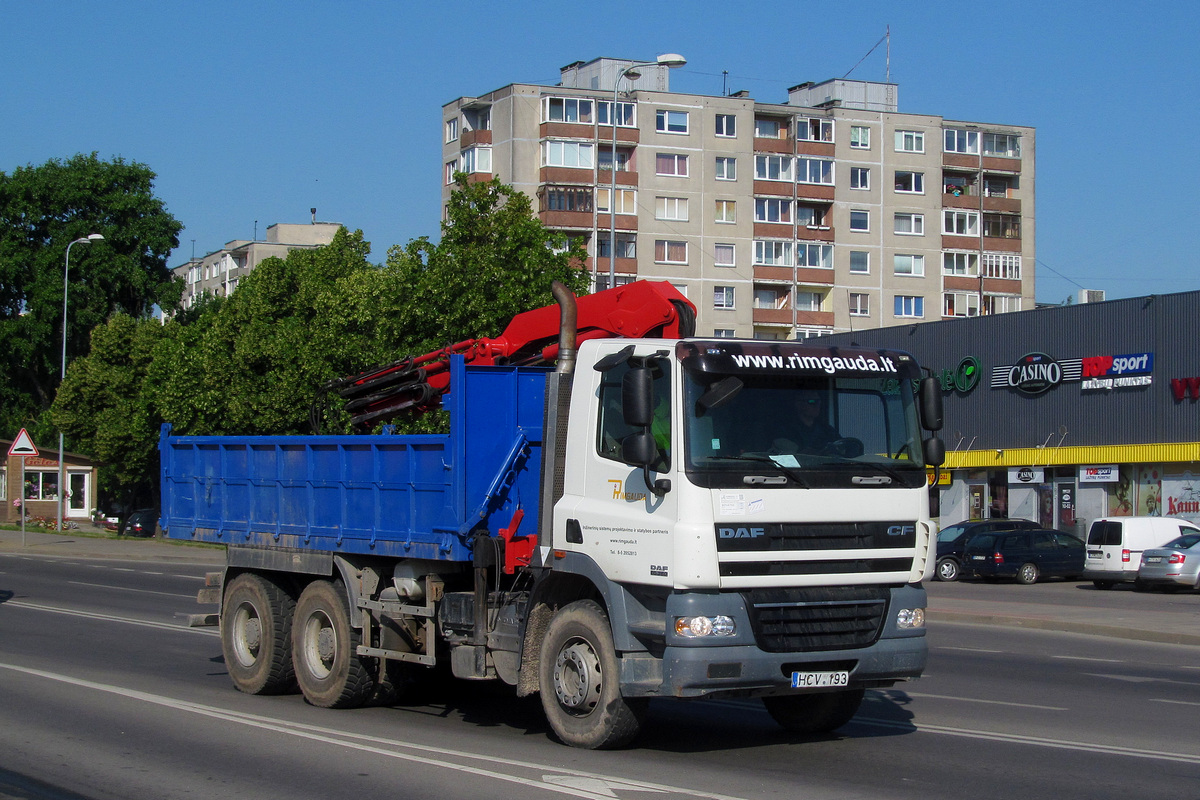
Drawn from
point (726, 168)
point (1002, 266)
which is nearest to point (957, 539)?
point (726, 168)

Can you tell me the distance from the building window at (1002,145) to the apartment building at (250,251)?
54786 mm

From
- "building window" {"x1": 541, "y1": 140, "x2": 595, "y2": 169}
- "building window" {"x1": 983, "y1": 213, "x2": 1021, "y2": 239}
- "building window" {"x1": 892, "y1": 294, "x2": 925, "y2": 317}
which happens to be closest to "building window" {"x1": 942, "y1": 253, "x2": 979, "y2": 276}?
"building window" {"x1": 983, "y1": 213, "x2": 1021, "y2": 239}

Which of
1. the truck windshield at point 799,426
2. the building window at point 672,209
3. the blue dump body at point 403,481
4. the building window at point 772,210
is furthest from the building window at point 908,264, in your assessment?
the truck windshield at point 799,426

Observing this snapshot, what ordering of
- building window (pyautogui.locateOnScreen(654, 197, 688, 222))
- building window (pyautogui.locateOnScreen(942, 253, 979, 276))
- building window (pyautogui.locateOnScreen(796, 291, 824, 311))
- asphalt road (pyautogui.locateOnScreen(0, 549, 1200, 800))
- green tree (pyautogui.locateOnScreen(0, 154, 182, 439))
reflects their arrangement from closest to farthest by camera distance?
1. asphalt road (pyautogui.locateOnScreen(0, 549, 1200, 800))
2. green tree (pyautogui.locateOnScreen(0, 154, 182, 439))
3. building window (pyautogui.locateOnScreen(654, 197, 688, 222))
4. building window (pyautogui.locateOnScreen(796, 291, 824, 311))
5. building window (pyautogui.locateOnScreen(942, 253, 979, 276))

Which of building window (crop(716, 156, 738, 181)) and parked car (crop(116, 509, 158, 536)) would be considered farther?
building window (crop(716, 156, 738, 181))

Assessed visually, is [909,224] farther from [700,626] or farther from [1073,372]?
[700,626]

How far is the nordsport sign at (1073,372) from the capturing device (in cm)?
3847

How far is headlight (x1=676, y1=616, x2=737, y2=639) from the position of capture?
785 cm

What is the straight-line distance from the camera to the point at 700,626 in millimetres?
7855

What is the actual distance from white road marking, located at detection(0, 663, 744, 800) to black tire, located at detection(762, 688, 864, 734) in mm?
2087

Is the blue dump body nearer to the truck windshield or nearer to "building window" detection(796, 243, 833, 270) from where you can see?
the truck windshield

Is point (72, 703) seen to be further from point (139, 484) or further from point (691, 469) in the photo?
point (139, 484)

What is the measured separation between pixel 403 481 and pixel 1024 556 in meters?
26.0

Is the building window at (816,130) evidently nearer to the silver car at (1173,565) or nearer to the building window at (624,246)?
the building window at (624,246)
